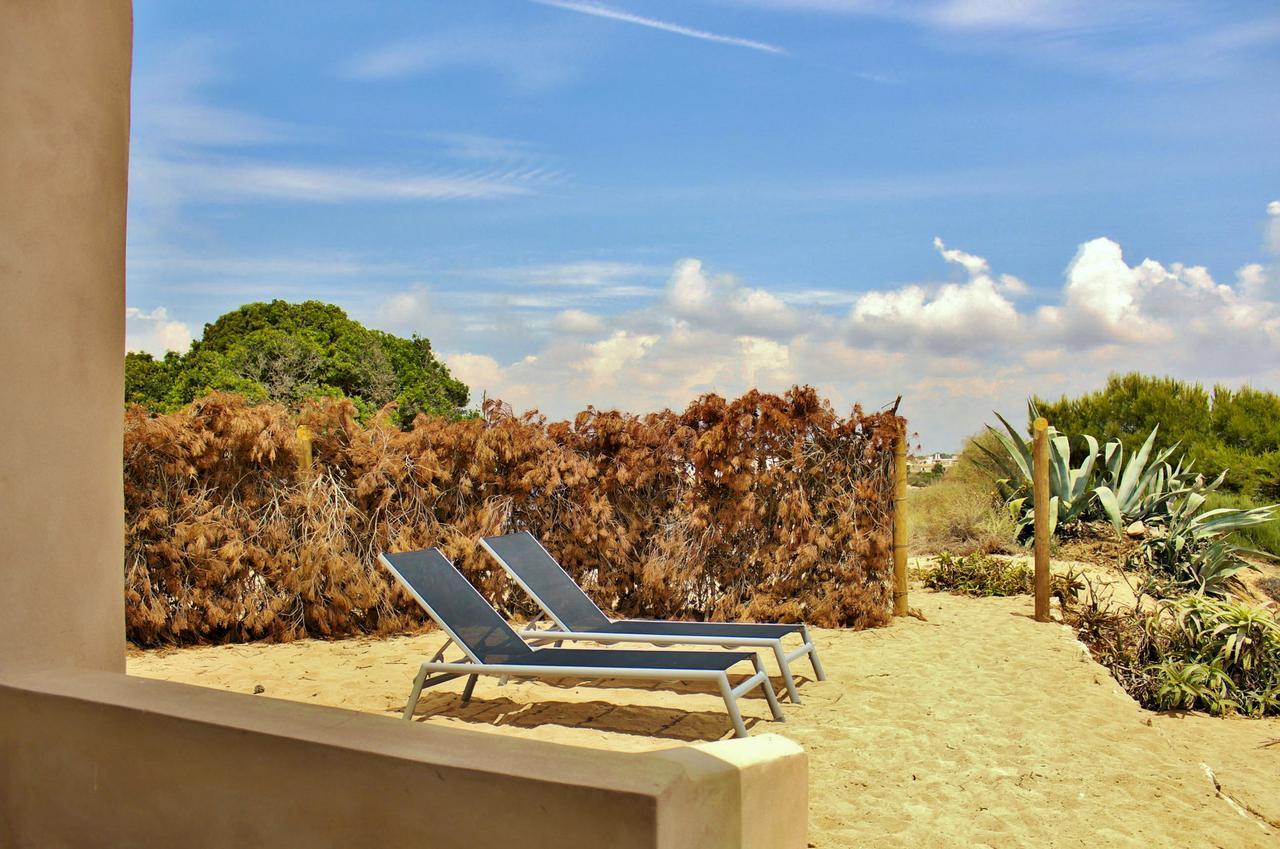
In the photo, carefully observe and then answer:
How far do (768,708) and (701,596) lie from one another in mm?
3451

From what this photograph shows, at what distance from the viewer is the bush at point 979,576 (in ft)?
36.8

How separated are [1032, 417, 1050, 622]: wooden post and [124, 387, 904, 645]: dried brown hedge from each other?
150cm

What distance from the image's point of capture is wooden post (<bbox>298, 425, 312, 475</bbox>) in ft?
31.1

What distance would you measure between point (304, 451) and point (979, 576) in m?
7.58

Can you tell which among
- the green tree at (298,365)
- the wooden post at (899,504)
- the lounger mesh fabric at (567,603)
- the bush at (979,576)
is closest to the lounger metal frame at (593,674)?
the lounger mesh fabric at (567,603)

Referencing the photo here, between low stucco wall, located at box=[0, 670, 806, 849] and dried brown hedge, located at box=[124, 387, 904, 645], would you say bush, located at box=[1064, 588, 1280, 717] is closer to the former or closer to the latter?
dried brown hedge, located at box=[124, 387, 904, 645]

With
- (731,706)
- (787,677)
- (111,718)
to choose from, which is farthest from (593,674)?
(111,718)

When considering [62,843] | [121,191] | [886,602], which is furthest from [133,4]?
[886,602]

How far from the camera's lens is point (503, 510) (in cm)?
1005

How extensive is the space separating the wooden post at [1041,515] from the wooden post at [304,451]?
7.09m

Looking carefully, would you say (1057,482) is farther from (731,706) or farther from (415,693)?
(415,693)

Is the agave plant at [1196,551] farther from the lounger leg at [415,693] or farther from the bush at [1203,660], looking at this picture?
the lounger leg at [415,693]

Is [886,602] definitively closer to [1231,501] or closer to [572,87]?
[572,87]

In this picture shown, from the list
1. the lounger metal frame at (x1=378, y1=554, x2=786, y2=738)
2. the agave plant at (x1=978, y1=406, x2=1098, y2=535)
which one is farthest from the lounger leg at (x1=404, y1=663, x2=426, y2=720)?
the agave plant at (x1=978, y1=406, x2=1098, y2=535)
